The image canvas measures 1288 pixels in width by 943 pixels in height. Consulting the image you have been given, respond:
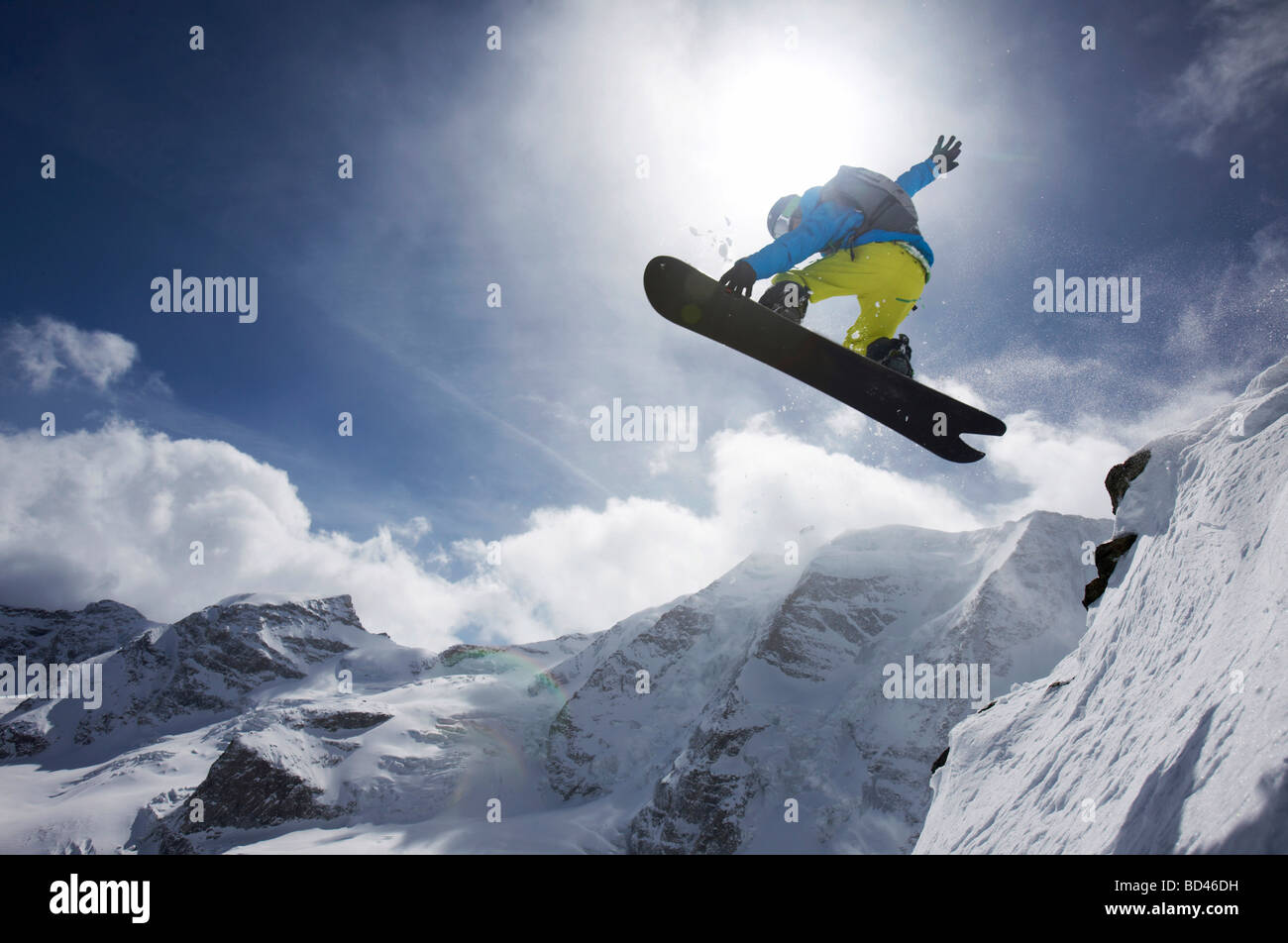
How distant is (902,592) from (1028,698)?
12150cm

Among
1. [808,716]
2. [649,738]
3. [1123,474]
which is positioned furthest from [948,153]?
[649,738]

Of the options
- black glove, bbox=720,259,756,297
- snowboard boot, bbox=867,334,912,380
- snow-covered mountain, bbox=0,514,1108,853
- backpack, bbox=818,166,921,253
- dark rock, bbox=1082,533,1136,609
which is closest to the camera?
black glove, bbox=720,259,756,297

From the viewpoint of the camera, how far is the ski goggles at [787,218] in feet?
19.6

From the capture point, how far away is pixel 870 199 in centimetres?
593

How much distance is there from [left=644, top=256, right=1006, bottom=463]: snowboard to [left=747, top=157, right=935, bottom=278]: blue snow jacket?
15.9 inches

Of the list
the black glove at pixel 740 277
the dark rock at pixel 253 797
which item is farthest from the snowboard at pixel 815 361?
the dark rock at pixel 253 797

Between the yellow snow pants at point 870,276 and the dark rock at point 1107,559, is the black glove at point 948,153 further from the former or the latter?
the dark rock at point 1107,559

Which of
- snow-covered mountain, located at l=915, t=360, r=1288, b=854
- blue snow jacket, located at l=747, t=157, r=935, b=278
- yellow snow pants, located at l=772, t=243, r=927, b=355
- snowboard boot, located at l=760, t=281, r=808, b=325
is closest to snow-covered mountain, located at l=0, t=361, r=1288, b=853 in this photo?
snow-covered mountain, located at l=915, t=360, r=1288, b=854

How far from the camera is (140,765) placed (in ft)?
455

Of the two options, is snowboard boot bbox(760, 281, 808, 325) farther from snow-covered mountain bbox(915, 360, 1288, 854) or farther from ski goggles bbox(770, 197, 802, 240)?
snow-covered mountain bbox(915, 360, 1288, 854)

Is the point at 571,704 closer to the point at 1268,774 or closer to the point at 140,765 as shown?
the point at 140,765

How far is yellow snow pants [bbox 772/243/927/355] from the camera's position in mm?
5887

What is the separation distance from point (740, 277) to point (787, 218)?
3.50 ft
